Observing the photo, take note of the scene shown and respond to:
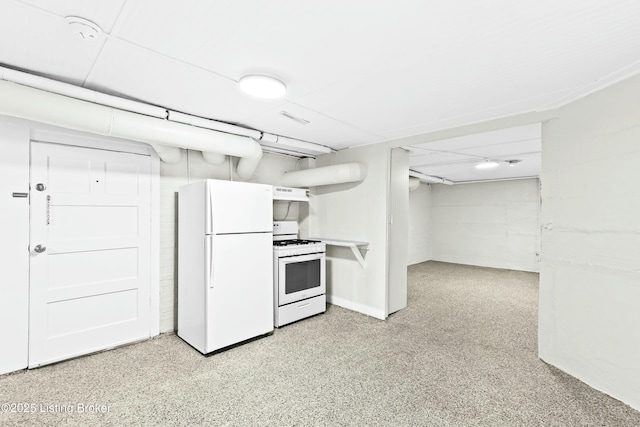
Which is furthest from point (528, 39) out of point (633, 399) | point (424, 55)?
point (633, 399)

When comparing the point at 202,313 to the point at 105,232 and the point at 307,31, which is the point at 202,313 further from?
the point at 307,31

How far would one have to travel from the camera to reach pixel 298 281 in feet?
12.2

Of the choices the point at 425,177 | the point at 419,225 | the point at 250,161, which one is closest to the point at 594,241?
the point at 250,161

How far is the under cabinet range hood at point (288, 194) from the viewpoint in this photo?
3881 mm

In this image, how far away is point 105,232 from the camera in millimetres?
2891

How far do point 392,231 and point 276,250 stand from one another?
5.10 feet

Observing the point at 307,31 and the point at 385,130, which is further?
the point at 385,130

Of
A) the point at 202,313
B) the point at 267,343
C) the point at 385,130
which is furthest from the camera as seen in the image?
the point at 385,130

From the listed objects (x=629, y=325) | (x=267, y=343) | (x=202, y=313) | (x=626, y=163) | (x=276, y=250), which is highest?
(x=626, y=163)

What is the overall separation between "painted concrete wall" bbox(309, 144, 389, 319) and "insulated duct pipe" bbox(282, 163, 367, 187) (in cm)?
20

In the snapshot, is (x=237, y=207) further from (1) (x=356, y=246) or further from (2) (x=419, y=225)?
(2) (x=419, y=225)

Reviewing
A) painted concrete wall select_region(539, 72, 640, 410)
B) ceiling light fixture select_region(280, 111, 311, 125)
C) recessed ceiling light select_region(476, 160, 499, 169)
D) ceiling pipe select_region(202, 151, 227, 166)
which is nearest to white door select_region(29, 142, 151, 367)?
ceiling pipe select_region(202, 151, 227, 166)

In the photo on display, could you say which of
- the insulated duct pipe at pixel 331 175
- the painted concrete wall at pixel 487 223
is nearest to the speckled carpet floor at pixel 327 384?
the insulated duct pipe at pixel 331 175

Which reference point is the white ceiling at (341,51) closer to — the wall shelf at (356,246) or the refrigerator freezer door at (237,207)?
the refrigerator freezer door at (237,207)
